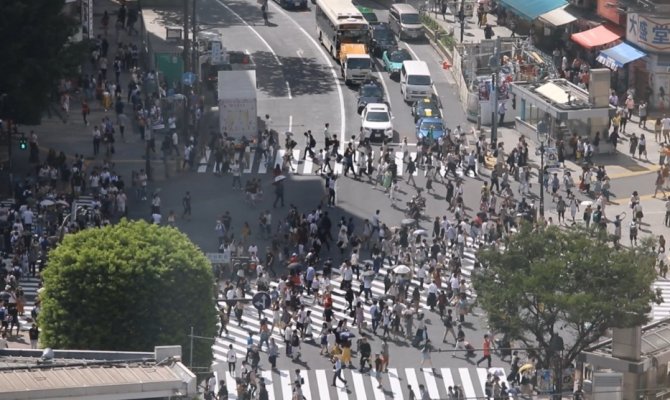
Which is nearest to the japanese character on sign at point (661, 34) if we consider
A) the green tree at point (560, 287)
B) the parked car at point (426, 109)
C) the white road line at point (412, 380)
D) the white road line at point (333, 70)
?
the parked car at point (426, 109)

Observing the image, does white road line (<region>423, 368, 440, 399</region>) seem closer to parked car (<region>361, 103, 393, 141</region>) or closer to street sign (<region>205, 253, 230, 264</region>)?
street sign (<region>205, 253, 230, 264</region>)

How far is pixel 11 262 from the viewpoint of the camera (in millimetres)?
83312

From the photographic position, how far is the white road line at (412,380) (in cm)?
7462

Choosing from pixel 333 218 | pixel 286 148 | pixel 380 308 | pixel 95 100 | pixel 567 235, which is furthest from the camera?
pixel 95 100

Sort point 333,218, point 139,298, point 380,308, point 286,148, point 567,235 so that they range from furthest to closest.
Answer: point 286,148 < point 333,218 < point 380,308 < point 567,235 < point 139,298

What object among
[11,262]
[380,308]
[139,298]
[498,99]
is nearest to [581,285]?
[380,308]

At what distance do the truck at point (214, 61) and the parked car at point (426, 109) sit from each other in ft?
33.7

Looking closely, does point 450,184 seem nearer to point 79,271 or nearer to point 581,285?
point 581,285

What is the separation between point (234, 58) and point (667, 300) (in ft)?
121

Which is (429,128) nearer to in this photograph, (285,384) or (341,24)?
(341,24)

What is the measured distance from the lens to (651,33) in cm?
10606

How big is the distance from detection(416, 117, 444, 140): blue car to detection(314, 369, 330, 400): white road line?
26.1m

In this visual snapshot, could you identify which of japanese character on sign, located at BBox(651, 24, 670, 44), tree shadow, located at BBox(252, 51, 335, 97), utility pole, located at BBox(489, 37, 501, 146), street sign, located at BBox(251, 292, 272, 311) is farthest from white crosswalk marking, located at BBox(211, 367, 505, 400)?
tree shadow, located at BBox(252, 51, 335, 97)

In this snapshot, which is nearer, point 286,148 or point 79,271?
point 79,271
